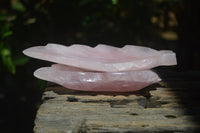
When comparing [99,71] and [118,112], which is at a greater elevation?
[99,71]

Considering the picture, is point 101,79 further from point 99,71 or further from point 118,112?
point 118,112

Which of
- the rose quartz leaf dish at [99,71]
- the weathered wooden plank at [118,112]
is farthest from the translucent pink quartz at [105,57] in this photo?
the weathered wooden plank at [118,112]

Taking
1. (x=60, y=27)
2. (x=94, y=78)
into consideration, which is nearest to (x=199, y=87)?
(x=94, y=78)

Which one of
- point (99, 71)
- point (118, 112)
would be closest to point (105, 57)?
point (99, 71)

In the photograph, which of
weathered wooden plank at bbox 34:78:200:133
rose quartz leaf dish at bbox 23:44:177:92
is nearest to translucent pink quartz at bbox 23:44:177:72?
rose quartz leaf dish at bbox 23:44:177:92

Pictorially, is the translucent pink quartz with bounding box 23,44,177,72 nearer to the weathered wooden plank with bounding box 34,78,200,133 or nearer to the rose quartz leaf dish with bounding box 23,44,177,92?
the rose quartz leaf dish with bounding box 23,44,177,92

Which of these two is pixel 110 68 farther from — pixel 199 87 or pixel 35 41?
pixel 35 41
